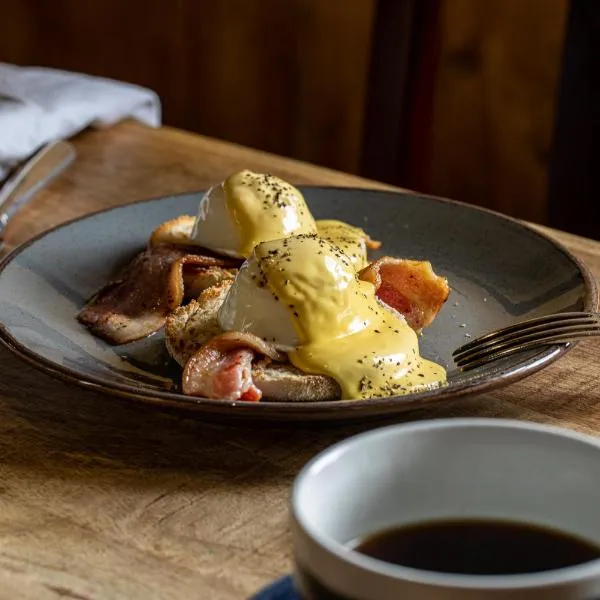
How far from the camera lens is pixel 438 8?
227 cm

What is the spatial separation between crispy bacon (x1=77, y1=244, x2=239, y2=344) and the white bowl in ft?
1.97

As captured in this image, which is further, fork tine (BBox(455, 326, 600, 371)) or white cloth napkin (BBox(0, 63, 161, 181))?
white cloth napkin (BBox(0, 63, 161, 181))

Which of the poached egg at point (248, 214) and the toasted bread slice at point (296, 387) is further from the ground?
the poached egg at point (248, 214)

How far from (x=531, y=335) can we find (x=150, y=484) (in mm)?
394

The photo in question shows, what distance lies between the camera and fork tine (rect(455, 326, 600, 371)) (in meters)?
1.13

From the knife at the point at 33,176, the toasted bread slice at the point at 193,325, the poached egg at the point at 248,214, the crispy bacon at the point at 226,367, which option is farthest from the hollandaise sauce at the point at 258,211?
the knife at the point at 33,176

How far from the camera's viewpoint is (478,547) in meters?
0.70

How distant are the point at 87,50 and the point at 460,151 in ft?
4.16

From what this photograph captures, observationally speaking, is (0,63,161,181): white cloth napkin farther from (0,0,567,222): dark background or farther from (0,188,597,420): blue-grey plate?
(0,0,567,222): dark background

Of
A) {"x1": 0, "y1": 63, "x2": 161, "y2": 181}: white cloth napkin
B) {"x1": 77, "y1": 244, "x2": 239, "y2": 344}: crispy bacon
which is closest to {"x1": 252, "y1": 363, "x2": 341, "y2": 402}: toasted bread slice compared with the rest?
{"x1": 77, "y1": 244, "x2": 239, "y2": 344}: crispy bacon

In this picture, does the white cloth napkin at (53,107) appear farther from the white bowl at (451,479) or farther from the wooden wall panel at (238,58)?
the white bowl at (451,479)

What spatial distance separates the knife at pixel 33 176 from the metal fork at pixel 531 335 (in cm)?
77

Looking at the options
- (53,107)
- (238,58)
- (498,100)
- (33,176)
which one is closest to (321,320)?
(33,176)

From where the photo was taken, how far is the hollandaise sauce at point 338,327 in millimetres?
1085
